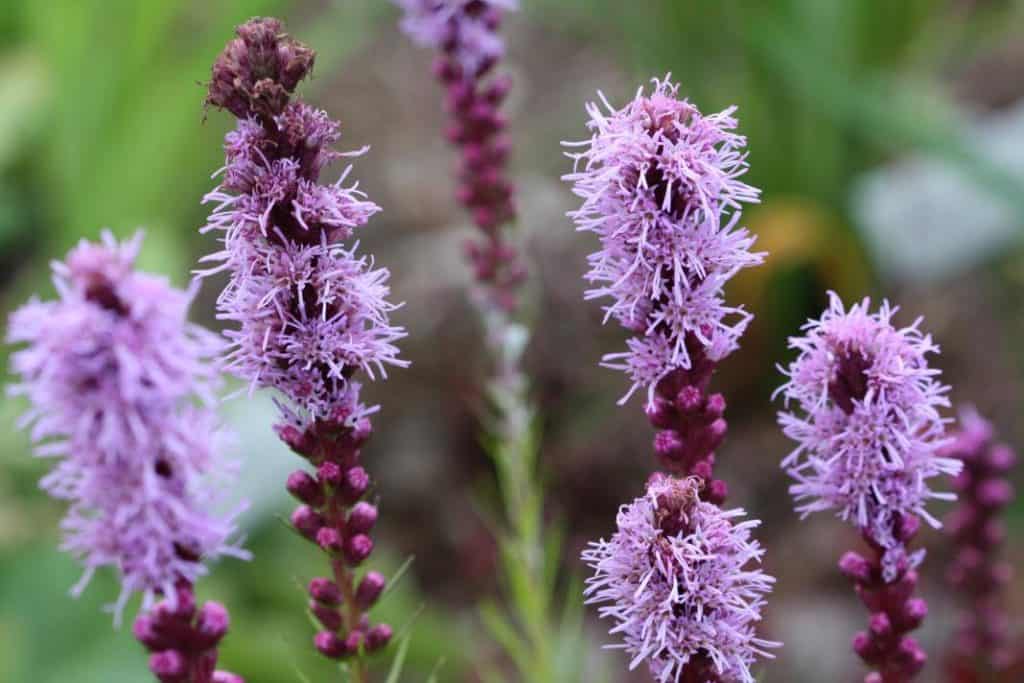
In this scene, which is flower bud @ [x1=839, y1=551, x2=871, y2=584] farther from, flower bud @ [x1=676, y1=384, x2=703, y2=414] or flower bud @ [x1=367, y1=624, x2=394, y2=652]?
flower bud @ [x1=367, y1=624, x2=394, y2=652]

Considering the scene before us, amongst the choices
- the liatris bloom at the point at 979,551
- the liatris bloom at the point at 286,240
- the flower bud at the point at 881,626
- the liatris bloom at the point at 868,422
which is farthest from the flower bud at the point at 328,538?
the liatris bloom at the point at 979,551

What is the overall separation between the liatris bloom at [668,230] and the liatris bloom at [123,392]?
0.36 m

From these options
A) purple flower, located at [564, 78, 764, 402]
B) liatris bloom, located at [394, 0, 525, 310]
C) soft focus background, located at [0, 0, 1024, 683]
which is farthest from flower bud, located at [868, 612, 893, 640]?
soft focus background, located at [0, 0, 1024, 683]

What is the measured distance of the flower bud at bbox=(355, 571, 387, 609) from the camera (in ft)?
4.45

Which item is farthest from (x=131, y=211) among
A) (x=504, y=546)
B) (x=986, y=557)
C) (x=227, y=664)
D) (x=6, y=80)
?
(x=986, y=557)

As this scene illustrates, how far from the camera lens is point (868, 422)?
1214mm

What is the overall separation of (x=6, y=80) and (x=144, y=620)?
17.3ft

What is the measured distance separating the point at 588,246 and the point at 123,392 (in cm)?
478

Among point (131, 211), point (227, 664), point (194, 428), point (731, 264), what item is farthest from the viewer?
point (131, 211)

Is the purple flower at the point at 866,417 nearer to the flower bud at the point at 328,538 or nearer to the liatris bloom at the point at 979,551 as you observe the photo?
the flower bud at the point at 328,538

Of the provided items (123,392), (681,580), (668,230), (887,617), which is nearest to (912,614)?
(887,617)

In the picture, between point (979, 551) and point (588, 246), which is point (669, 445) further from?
point (588, 246)

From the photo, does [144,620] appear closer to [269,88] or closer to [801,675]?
[269,88]

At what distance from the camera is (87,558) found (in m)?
1.12
